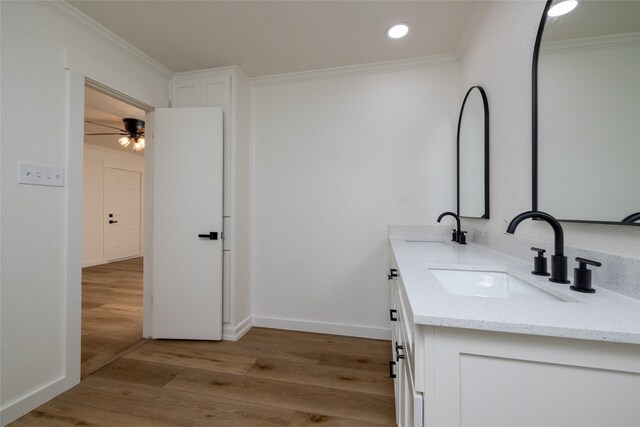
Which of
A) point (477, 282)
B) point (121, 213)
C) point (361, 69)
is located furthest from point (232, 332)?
point (121, 213)

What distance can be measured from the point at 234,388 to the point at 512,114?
89.8 inches

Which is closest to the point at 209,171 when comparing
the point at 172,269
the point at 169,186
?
the point at 169,186

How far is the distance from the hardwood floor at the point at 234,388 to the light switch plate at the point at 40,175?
131 centimetres

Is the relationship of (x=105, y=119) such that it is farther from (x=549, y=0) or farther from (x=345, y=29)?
Result: (x=549, y=0)

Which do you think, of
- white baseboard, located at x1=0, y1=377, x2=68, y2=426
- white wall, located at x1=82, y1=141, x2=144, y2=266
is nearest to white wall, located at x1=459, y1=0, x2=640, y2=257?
white baseboard, located at x1=0, y1=377, x2=68, y2=426

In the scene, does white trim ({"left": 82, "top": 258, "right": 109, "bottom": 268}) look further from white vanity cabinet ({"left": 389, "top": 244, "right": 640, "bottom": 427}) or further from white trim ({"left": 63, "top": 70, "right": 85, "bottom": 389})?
white vanity cabinet ({"left": 389, "top": 244, "right": 640, "bottom": 427})

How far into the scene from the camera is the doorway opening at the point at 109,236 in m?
2.41

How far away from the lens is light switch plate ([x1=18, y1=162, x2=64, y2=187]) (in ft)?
4.83

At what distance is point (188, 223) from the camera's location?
2.34 metres

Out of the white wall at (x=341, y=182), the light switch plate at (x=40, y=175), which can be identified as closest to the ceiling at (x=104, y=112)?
the light switch plate at (x=40, y=175)

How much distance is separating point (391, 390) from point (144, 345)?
2041mm

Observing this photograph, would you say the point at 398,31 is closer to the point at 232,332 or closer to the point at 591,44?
the point at 591,44

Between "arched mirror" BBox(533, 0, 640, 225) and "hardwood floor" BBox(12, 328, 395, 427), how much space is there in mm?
1405

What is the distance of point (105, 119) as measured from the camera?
4.00 meters
